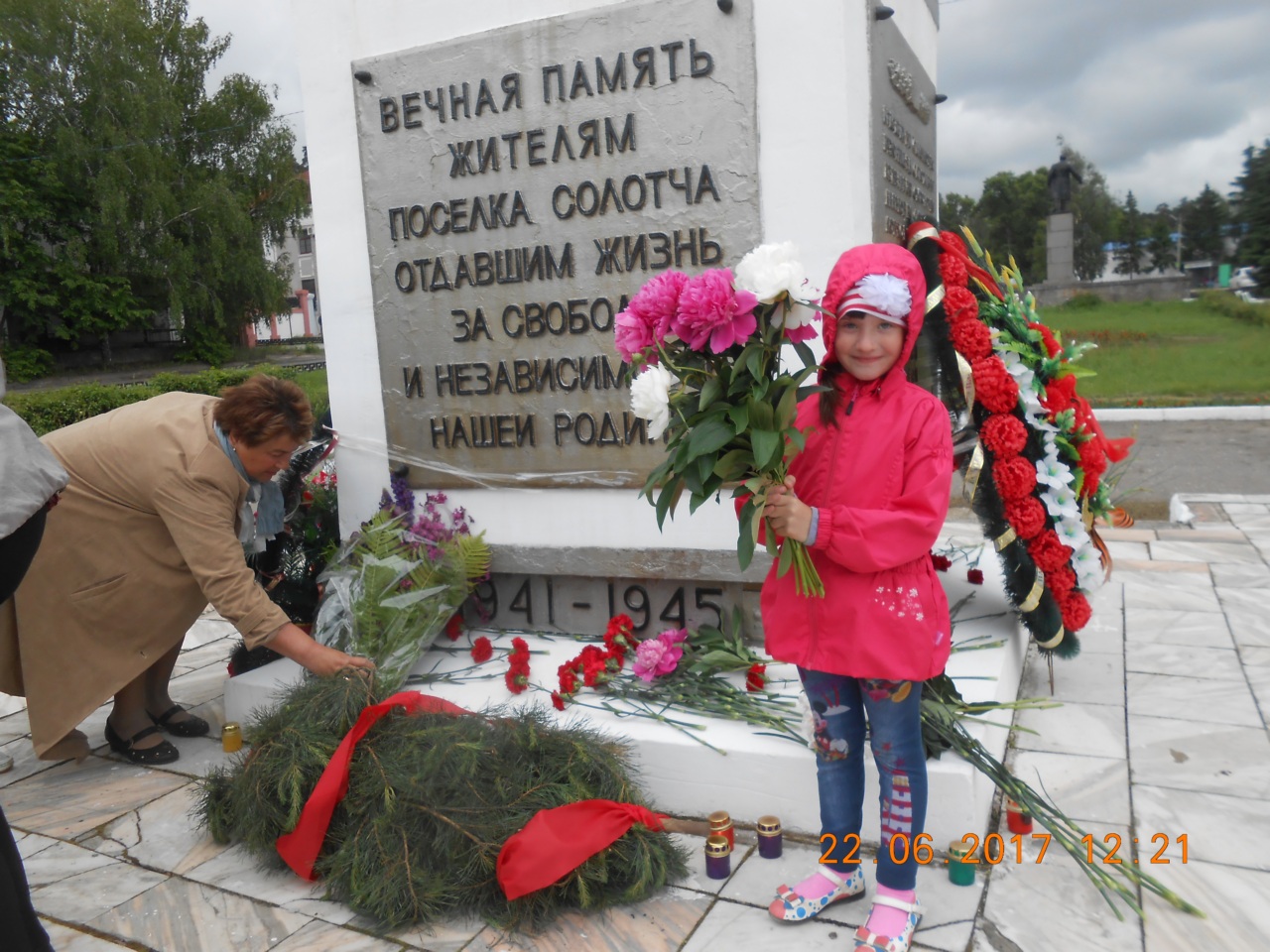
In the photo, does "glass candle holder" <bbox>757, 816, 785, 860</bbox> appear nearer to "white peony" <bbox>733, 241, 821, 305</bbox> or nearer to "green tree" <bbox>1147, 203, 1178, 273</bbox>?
"white peony" <bbox>733, 241, 821, 305</bbox>

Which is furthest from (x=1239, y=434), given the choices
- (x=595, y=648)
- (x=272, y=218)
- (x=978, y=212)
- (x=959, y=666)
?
(x=978, y=212)

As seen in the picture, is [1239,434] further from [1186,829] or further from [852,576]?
[852,576]

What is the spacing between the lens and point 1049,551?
11.2 feet

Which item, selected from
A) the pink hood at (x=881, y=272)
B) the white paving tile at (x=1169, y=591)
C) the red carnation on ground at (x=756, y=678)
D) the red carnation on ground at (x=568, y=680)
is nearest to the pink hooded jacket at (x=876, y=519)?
the pink hood at (x=881, y=272)

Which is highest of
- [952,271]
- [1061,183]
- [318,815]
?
[1061,183]

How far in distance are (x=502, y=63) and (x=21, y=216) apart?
1217 inches

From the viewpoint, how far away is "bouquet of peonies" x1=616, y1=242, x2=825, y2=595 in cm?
200

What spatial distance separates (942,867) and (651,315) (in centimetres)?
167

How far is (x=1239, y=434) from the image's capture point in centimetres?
1122

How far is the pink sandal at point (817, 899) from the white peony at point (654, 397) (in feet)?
3.92

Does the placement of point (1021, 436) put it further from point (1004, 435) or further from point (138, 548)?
point (138, 548)

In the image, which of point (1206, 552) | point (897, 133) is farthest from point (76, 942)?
point (1206, 552)

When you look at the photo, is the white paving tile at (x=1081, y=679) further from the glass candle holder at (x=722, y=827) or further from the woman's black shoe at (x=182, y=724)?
the woman's black shoe at (x=182, y=724)

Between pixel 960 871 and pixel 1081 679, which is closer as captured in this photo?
pixel 960 871
